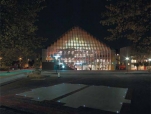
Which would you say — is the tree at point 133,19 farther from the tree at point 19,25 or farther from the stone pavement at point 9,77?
the stone pavement at point 9,77

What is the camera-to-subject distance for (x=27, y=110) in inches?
344

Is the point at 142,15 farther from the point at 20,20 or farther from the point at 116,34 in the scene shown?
the point at 20,20

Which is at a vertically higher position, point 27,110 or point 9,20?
point 9,20

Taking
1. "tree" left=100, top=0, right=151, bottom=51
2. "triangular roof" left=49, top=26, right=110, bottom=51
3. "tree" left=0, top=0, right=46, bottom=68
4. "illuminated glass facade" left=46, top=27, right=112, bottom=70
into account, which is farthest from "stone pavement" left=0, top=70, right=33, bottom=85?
"triangular roof" left=49, top=26, right=110, bottom=51

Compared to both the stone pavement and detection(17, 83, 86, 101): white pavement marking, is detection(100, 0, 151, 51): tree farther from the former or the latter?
the stone pavement

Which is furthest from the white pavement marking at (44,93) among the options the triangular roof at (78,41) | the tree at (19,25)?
the triangular roof at (78,41)

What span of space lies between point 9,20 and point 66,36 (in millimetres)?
54885

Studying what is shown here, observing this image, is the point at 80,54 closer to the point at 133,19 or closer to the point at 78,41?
the point at 78,41

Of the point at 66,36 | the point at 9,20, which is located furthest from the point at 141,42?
the point at 66,36

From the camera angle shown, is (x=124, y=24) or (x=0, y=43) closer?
(x=124, y=24)

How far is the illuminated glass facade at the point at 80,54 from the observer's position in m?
59.1

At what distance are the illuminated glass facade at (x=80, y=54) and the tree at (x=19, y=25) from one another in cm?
4847

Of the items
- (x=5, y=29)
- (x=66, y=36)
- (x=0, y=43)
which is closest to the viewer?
(x=5, y=29)

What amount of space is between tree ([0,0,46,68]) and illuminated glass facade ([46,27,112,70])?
159ft
